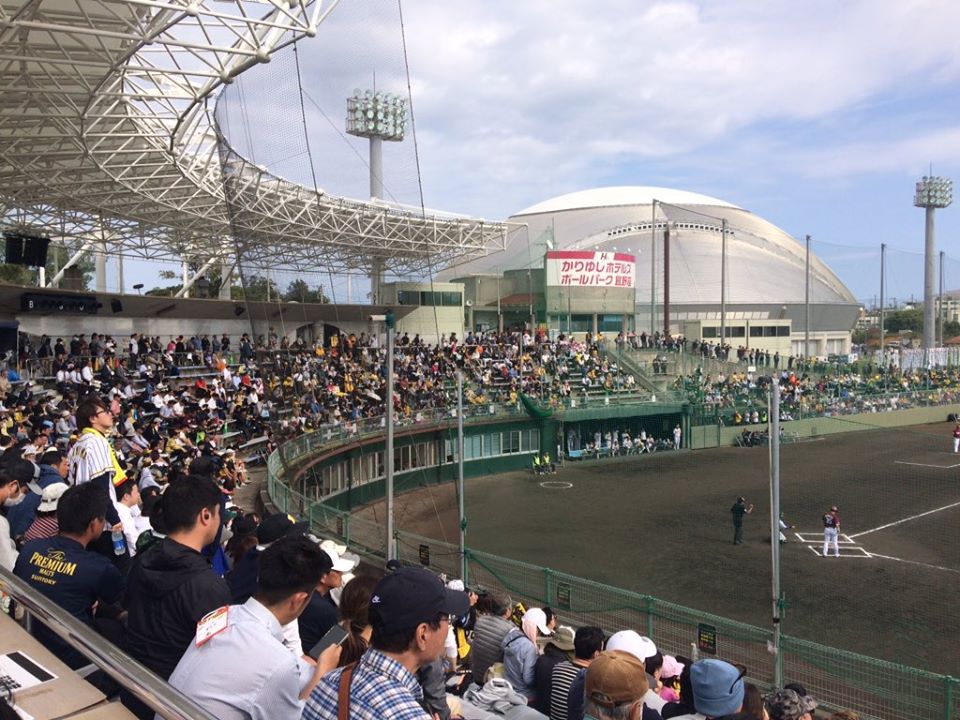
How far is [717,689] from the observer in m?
3.24

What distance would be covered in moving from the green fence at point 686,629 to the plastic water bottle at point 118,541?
5.98 metres

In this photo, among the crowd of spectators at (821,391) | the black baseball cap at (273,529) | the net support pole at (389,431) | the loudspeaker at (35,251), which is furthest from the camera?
the crowd of spectators at (821,391)

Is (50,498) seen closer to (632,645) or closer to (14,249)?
(632,645)

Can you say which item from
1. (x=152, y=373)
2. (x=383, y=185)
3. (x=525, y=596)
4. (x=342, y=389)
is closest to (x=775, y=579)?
(x=525, y=596)

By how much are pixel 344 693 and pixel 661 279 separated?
60.9m

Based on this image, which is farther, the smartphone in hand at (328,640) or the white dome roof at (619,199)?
the white dome roof at (619,199)

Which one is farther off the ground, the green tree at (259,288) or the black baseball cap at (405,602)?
the green tree at (259,288)

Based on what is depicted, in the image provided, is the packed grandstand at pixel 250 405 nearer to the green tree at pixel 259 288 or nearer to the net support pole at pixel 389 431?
the green tree at pixel 259 288

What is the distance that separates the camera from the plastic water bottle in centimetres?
427

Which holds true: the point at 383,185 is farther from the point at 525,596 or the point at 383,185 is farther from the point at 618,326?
the point at 618,326

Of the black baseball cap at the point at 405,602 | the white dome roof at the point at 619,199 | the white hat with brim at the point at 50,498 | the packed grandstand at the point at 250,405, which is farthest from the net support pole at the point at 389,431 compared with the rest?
the white dome roof at the point at 619,199

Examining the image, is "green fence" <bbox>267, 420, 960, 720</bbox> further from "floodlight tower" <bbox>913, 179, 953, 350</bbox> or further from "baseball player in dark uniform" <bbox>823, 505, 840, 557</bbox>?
"floodlight tower" <bbox>913, 179, 953, 350</bbox>

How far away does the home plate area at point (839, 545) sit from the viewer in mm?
16269

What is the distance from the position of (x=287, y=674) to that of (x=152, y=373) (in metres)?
20.6
